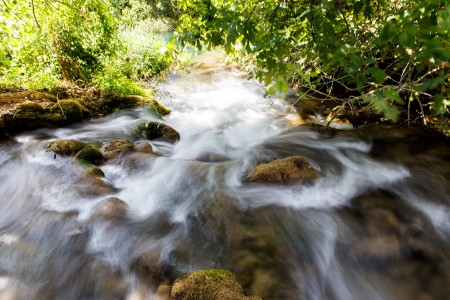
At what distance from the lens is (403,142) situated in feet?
14.9

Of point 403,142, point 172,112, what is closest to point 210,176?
point 403,142

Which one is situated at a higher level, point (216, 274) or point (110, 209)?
point (216, 274)

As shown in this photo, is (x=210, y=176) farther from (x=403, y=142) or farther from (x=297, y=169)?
(x=403, y=142)

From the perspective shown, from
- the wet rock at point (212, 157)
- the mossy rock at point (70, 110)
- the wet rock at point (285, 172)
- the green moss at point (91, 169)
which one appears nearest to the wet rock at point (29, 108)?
the mossy rock at point (70, 110)

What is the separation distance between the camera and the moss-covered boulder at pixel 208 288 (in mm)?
2012

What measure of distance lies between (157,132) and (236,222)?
114 inches

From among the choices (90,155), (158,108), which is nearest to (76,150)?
(90,155)

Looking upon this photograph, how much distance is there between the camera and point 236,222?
3006 millimetres

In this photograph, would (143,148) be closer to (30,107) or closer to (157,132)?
(157,132)

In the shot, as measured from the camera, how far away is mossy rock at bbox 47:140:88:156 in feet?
13.3

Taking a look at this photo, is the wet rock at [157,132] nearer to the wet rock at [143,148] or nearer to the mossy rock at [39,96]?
the wet rock at [143,148]

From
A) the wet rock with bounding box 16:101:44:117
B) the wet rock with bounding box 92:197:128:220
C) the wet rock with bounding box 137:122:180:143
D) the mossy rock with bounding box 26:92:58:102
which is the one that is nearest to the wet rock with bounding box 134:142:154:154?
the wet rock with bounding box 137:122:180:143

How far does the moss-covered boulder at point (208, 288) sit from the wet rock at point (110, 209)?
4.25 ft

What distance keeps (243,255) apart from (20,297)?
1886 mm
